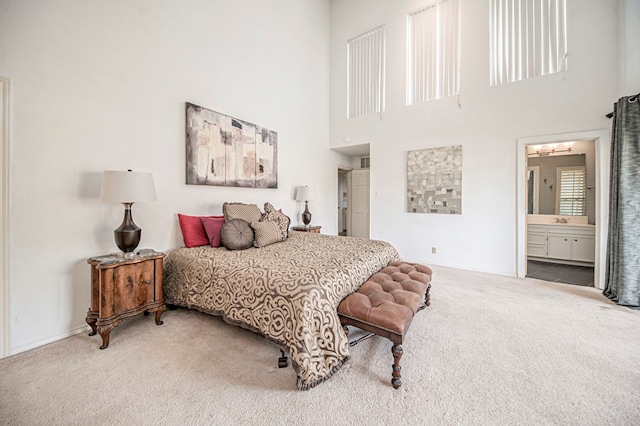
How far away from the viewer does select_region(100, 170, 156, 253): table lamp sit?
204 cm

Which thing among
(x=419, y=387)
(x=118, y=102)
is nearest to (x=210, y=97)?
(x=118, y=102)

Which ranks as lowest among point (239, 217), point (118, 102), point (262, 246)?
point (262, 246)

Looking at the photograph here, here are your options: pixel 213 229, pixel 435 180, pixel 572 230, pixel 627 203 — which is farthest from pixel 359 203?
pixel 627 203

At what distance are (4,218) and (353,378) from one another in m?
2.76

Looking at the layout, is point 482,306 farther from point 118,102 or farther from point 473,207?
point 118,102

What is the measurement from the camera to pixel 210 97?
3.29 m

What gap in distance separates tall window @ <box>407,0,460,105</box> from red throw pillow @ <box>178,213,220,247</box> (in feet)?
14.0

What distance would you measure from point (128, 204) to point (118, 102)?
1.07 meters

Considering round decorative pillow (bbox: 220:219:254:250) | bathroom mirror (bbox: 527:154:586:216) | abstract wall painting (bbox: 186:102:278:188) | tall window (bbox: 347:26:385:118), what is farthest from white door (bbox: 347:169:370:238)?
round decorative pillow (bbox: 220:219:254:250)

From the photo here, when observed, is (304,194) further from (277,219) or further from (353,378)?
(353,378)

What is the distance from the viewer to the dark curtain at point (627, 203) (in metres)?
2.72

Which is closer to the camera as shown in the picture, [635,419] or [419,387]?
[635,419]

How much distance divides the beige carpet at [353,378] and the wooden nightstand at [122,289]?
0.65ft

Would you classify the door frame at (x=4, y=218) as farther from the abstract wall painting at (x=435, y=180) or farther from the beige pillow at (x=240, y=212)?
the abstract wall painting at (x=435, y=180)
